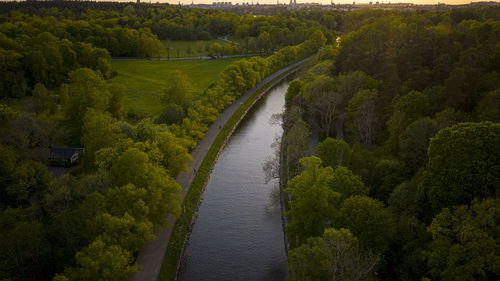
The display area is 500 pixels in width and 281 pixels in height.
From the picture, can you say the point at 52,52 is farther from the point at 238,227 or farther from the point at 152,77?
the point at 238,227

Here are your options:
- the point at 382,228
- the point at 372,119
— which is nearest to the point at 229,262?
the point at 382,228

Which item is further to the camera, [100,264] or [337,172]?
[337,172]

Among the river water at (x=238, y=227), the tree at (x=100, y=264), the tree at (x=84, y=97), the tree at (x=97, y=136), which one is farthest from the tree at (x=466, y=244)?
the tree at (x=84, y=97)

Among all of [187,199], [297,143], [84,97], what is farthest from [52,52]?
[297,143]

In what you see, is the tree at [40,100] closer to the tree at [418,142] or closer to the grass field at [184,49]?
the tree at [418,142]

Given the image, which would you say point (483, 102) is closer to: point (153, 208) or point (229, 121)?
point (153, 208)

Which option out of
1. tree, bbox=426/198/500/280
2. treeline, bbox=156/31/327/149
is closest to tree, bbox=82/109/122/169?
treeline, bbox=156/31/327/149

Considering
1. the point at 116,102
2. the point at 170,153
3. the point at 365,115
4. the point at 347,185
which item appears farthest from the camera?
the point at 116,102
